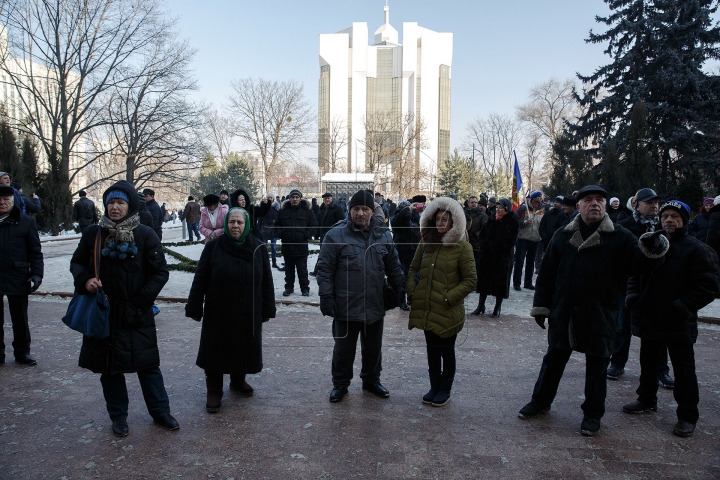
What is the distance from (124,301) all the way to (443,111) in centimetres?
7771

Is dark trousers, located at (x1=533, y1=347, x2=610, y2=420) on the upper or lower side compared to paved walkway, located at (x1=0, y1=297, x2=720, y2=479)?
upper

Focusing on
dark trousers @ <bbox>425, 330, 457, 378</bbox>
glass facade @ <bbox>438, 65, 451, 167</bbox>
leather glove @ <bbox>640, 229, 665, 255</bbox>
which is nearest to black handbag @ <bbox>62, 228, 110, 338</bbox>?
dark trousers @ <bbox>425, 330, 457, 378</bbox>

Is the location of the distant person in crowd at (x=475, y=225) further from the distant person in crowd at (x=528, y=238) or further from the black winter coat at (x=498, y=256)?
the distant person in crowd at (x=528, y=238)

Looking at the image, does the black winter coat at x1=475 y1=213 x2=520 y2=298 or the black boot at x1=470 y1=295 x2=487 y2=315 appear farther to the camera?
the black boot at x1=470 y1=295 x2=487 y2=315

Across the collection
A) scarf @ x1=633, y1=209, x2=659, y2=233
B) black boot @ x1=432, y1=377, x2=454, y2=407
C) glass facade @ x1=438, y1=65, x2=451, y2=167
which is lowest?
black boot @ x1=432, y1=377, x2=454, y2=407

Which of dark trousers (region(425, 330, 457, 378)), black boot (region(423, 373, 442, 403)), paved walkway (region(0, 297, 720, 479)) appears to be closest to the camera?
paved walkway (region(0, 297, 720, 479))

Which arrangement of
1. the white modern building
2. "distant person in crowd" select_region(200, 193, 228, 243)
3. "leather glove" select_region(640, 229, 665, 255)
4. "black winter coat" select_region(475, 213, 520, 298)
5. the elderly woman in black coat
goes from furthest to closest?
the white modern building → "distant person in crowd" select_region(200, 193, 228, 243) → "black winter coat" select_region(475, 213, 520, 298) → the elderly woman in black coat → "leather glove" select_region(640, 229, 665, 255)

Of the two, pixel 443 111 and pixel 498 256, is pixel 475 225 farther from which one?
pixel 443 111

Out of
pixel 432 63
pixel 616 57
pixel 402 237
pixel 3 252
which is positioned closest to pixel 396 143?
pixel 616 57

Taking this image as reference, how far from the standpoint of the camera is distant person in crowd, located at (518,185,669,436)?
4043 mm

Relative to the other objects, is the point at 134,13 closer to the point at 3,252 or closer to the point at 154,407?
the point at 3,252

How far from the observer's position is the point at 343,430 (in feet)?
13.6

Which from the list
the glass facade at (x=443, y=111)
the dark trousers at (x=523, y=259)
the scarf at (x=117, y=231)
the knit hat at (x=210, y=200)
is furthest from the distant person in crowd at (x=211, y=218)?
the glass facade at (x=443, y=111)

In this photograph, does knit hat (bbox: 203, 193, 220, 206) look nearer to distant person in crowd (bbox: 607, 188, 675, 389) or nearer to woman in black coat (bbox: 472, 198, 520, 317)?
woman in black coat (bbox: 472, 198, 520, 317)
